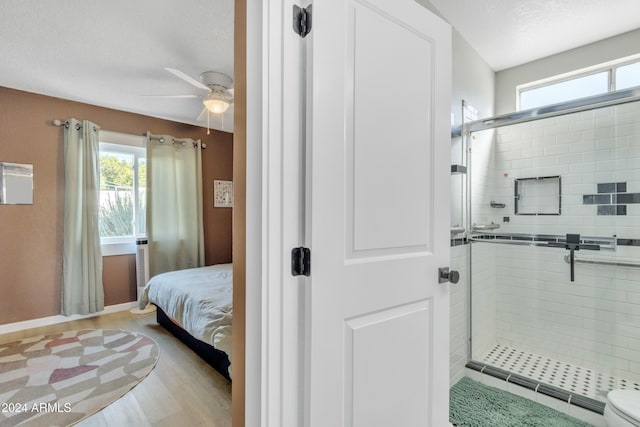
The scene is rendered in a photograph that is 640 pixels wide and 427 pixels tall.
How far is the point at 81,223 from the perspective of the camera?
3324mm

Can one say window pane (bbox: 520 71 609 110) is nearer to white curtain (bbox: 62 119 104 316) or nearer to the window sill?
white curtain (bbox: 62 119 104 316)

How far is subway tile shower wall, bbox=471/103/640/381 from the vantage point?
2.00m

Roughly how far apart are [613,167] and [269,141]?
2.49 m

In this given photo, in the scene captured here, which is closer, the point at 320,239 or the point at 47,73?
the point at 320,239

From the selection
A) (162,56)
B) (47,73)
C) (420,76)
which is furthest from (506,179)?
(47,73)

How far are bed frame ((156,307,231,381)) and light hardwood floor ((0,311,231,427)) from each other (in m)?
0.05

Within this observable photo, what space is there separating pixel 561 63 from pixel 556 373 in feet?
8.23

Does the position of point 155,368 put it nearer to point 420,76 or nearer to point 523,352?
point 420,76

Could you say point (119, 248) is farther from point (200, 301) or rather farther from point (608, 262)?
point (608, 262)

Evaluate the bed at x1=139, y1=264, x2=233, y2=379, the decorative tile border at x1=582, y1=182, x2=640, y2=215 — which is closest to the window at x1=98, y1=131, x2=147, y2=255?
the bed at x1=139, y1=264, x2=233, y2=379

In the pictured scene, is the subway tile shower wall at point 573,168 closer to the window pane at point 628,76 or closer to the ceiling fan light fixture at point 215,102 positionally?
the window pane at point 628,76

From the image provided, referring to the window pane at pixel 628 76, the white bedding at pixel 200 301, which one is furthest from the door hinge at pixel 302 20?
the window pane at pixel 628 76

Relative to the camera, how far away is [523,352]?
239 centimetres

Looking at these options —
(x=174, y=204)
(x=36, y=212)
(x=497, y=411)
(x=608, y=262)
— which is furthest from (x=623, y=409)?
(x=36, y=212)
